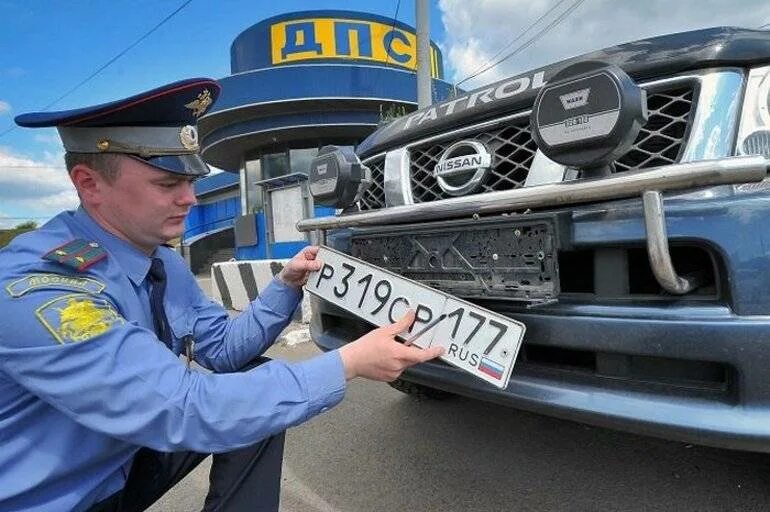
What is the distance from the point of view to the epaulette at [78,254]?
119cm

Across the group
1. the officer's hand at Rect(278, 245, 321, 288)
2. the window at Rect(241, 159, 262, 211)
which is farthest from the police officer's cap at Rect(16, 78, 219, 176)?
the window at Rect(241, 159, 262, 211)

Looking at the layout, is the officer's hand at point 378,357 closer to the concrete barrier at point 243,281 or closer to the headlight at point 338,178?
the headlight at point 338,178

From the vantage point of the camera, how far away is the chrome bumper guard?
1.05 meters

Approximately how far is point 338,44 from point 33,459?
557 inches

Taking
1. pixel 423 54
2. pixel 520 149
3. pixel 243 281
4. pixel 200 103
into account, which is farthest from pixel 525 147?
pixel 243 281

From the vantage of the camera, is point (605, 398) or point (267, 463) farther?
point (267, 463)

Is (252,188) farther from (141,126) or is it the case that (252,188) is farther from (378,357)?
(378,357)

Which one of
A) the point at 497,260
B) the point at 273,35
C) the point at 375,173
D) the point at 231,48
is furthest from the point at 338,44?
the point at 497,260

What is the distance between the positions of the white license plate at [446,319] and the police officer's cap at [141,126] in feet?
1.89

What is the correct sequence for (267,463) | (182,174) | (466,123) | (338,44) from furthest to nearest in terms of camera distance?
(338,44) < (466,123) < (267,463) < (182,174)

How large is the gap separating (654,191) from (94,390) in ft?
3.84

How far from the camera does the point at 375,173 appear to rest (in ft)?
7.30

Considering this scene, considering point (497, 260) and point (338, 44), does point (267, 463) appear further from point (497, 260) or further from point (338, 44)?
point (338, 44)

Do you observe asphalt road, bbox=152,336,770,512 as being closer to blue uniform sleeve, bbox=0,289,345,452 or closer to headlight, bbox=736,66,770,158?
headlight, bbox=736,66,770,158
